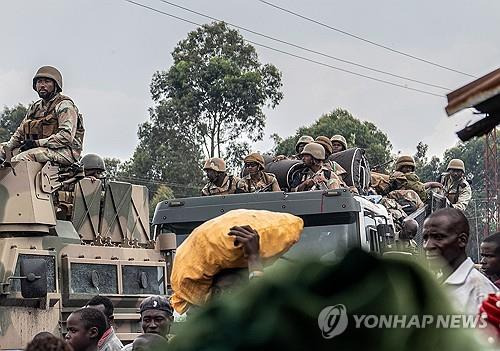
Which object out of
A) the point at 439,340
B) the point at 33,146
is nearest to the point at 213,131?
the point at 33,146

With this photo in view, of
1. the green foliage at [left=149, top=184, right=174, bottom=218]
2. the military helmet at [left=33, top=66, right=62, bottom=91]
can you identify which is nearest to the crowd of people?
the military helmet at [left=33, top=66, right=62, bottom=91]

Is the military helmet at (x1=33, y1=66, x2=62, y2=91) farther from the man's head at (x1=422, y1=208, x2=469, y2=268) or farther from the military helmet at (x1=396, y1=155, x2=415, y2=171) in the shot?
the man's head at (x1=422, y1=208, x2=469, y2=268)

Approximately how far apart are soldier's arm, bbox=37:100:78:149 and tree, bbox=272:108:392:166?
25.3 metres

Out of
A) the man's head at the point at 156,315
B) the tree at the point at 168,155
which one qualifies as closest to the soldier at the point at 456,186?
the man's head at the point at 156,315

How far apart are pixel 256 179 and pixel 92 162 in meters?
1.61

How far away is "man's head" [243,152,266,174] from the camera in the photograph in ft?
33.1

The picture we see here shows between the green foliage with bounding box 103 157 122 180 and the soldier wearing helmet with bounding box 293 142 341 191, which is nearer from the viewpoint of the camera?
the soldier wearing helmet with bounding box 293 142 341 191

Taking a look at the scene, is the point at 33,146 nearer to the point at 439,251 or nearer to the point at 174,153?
the point at 439,251

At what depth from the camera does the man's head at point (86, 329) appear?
5.16m

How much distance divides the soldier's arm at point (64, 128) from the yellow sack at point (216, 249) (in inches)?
238

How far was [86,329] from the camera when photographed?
5219mm

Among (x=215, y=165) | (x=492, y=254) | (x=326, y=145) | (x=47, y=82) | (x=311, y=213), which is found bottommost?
(x=492, y=254)

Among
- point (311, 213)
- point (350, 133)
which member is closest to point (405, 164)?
point (311, 213)

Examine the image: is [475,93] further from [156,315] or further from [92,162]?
[92,162]
